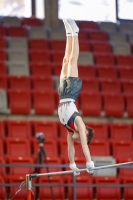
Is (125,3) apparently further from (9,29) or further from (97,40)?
(9,29)

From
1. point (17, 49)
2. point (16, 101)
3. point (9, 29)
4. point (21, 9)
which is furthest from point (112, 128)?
point (21, 9)

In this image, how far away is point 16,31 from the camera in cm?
1219

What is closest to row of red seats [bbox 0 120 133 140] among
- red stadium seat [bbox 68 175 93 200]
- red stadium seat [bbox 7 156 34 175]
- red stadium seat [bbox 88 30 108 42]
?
red stadium seat [bbox 7 156 34 175]

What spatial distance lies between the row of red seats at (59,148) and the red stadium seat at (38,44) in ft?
9.60

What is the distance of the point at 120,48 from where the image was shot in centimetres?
1204

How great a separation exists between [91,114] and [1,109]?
1409 mm

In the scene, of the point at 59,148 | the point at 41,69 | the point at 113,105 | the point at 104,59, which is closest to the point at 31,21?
the point at 104,59

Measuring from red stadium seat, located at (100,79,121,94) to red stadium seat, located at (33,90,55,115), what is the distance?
111 cm

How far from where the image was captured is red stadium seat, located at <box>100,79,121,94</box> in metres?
10.5

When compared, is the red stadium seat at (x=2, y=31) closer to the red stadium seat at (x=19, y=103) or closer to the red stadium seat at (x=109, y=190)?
the red stadium seat at (x=19, y=103)

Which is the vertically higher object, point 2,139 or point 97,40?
point 97,40

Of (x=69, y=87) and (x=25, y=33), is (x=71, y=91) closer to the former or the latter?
(x=69, y=87)

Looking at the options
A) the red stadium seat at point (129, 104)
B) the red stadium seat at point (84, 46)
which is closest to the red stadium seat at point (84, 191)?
the red stadium seat at point (129, 104)

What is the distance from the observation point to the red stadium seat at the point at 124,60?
1150 cm
